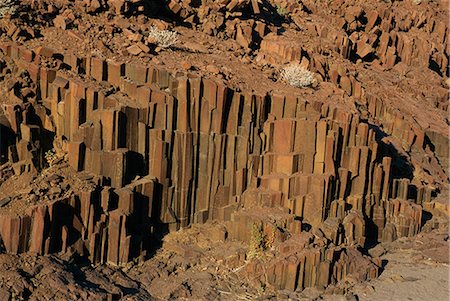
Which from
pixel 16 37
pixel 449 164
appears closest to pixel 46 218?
pixel 16 37

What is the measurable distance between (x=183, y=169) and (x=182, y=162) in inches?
6.4

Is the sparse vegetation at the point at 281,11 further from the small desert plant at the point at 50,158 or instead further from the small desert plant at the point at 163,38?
the small desert plant at the point at 50,158

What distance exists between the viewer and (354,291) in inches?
548

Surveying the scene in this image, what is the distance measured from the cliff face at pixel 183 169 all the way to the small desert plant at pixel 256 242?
0.10 ft

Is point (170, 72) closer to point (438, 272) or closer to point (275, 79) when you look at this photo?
point (275, 79)

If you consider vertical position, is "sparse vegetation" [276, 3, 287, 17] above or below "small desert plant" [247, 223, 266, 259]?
above

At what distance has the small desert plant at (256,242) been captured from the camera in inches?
542

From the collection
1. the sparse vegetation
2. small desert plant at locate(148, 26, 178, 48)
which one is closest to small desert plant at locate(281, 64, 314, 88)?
small desert plant at locate(148, 26, 178, 48)

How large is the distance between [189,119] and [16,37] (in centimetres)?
457

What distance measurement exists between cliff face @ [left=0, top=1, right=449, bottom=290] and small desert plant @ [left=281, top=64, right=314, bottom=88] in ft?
2.31

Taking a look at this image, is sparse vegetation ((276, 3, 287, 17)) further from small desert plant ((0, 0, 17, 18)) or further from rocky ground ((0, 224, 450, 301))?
small desert plant ((0, 0, 17, 18))

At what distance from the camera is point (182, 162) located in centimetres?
1436

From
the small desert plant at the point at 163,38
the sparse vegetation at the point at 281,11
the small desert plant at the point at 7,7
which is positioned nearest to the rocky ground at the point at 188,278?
the small desert plant at the point at 163,38

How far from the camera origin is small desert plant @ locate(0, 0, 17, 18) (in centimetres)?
1512
